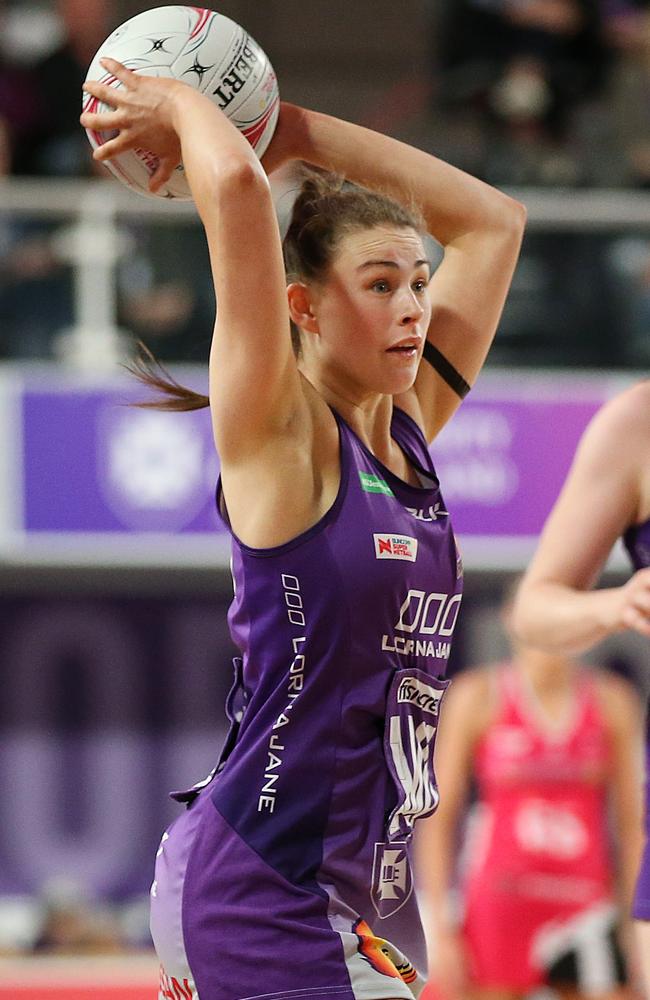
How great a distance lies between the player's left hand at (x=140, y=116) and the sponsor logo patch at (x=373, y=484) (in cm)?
52

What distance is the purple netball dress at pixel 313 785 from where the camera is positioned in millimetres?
2111

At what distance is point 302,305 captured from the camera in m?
2.33

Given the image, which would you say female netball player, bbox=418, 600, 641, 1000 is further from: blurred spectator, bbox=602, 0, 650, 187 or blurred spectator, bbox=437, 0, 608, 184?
blurred spectator, bbox=602, 0, 650, 187

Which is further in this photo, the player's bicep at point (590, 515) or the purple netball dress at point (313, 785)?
the player's bicep at point (590, 515)

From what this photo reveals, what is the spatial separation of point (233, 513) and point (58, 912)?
499 centimetres

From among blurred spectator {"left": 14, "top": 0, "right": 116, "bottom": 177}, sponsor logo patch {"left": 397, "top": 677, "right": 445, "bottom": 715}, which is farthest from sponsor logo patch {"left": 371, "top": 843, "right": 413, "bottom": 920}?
blurred spectator {"left": 14, "top": 0, "right": 116, "bottom": 177}

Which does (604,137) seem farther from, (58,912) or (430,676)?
(430,676)

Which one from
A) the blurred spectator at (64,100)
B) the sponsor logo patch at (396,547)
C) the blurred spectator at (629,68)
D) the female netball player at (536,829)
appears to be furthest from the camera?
the blurred spectator at (629,68)

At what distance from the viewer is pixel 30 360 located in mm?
6559

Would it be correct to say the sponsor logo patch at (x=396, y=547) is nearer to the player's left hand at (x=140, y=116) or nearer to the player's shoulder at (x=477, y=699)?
the player's left hand at (x=140, y=116)

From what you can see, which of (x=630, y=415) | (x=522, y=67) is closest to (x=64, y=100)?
(x=522, y=67)

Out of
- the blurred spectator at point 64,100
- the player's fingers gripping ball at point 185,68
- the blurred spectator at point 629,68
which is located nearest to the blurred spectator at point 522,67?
the blurred spectator at point 629,68

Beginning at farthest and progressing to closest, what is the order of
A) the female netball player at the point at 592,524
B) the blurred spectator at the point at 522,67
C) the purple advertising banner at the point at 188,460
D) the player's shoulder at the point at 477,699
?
1. the blurred spectator at the point at 522,67
2. the purple advertising banner at the point at 188,460
3. the player's shoulder at the point at 477,699
4. the female netball player at the point at 592,524

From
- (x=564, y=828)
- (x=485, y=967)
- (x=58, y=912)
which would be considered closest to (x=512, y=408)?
(x=564, y=828)
